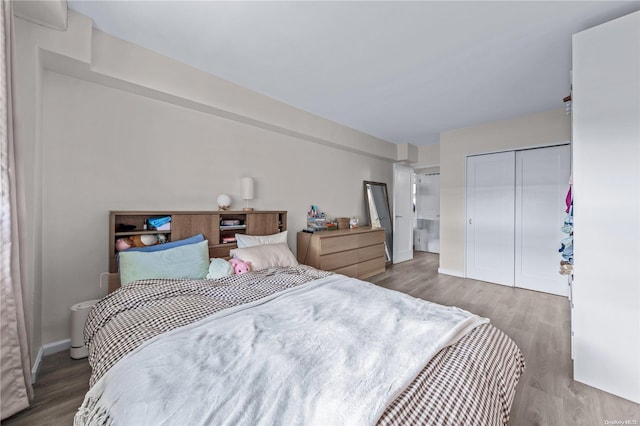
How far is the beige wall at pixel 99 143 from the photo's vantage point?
1883mm

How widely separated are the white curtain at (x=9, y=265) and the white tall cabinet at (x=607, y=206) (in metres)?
3.59

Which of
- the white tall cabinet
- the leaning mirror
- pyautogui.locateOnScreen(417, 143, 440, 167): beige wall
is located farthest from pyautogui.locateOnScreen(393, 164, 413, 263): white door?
the white tall cabinet

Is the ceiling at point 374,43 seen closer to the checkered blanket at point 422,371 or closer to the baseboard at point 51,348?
the checkered blanket at point 422,371

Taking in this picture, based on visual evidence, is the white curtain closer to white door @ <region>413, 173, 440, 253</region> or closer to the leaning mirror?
the leaning mirror

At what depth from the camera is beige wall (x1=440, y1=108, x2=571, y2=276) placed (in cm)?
378

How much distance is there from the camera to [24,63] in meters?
1.75

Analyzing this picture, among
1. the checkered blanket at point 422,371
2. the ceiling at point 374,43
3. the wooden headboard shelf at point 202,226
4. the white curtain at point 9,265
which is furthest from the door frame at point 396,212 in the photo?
the white curtain at point 9,265

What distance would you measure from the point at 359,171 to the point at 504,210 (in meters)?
2.47

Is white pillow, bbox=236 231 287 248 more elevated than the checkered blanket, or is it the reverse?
white pillow, bbox=236 231 287 248

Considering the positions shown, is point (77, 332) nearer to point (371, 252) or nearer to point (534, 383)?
point (534, 383)

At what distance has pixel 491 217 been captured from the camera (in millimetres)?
4168

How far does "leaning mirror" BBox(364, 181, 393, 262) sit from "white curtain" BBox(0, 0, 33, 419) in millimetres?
4537

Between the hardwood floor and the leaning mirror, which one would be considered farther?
the leaning mirror

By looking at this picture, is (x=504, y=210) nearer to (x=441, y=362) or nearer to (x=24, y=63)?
(x=441, y=362)
